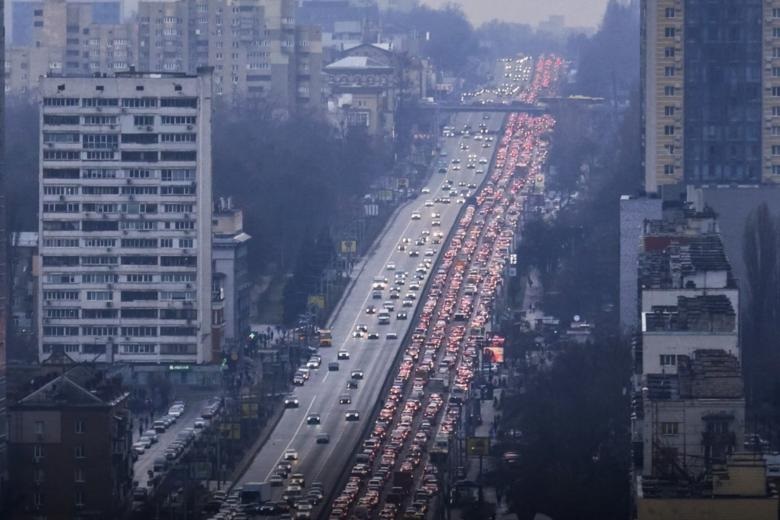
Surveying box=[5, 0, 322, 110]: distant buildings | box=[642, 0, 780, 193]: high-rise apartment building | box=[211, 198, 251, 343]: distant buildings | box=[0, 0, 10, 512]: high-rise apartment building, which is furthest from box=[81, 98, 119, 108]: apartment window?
box=[5, 0, 322, 110]: distant buildings

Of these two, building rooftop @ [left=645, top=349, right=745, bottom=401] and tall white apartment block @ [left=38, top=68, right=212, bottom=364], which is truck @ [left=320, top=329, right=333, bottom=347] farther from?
building rooftop @ [left=645, top=349, right=745, bottom=401]

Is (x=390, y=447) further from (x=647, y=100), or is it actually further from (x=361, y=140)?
(x=361, y=140)

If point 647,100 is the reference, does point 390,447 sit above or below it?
below

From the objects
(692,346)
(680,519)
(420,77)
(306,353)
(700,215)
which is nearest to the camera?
(680,519)

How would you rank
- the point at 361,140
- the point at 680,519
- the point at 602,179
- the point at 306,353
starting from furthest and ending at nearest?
1. the point at 361,140
2. the point at 602,179
3. the point at 306,353
4. the point at 680,519

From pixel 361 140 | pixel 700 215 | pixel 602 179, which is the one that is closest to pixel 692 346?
pixel 700 215

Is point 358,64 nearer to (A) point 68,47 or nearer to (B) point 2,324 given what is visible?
(A) point 68,47
